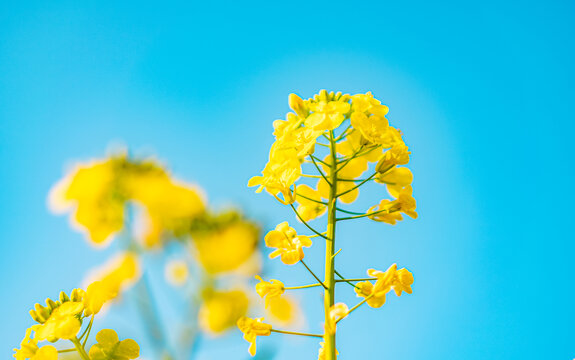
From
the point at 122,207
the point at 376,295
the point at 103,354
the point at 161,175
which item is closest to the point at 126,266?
the point at 122,207

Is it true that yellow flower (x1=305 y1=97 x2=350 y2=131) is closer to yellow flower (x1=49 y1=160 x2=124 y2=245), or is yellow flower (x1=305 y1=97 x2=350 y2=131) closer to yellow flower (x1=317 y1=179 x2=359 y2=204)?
yellow flower (x1=317 y1=179 x2=359 y2=204)

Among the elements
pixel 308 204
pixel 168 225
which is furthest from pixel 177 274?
pixel 308 204

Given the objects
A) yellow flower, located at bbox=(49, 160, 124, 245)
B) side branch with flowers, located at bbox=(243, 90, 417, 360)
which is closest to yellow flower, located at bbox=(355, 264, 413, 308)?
side branch with flowers, located at bbox=(243, 90, 417, 360)

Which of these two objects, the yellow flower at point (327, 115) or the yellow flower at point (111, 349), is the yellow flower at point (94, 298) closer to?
the yellow flower at point (111, 349)

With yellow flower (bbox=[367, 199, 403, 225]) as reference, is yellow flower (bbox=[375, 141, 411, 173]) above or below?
above

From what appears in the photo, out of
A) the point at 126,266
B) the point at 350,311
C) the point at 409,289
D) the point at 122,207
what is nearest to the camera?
the point at 350,311

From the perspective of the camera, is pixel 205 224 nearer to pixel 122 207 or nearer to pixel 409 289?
pixel 122 207
